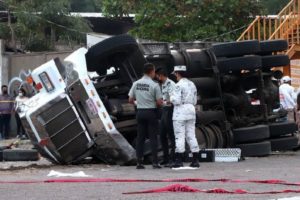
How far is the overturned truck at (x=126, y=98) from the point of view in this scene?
1377cm

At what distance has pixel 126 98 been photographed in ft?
48.0

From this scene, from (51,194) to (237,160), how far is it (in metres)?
5.66

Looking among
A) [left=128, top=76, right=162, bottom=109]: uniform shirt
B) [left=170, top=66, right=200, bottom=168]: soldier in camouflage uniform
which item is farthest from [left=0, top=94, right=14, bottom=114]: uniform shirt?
[left=170, top=66, right=200, bottom=168]: soldier in camouflage uniform

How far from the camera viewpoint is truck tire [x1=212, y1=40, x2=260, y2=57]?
15.5 m

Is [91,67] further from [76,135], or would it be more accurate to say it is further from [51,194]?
[51,194]

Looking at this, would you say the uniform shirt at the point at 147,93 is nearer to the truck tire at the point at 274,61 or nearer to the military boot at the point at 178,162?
the military boot at the point at 178,162

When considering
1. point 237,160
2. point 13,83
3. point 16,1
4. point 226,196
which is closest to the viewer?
point 226,196

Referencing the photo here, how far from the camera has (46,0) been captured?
36.6 meters

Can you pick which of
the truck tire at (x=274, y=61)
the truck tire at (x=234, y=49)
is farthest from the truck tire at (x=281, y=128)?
the truck tire at (x=234, y=49)

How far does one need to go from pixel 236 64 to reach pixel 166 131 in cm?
239

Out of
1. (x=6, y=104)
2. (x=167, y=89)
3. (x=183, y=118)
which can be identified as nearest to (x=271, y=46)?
(x=167, y=89)

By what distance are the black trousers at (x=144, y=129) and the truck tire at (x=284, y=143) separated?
3.81m

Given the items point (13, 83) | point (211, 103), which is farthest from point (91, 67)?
point (13, 83)

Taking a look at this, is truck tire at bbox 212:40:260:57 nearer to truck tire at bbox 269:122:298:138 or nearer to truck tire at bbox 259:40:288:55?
truck tire at bbox 259:40:288:55
